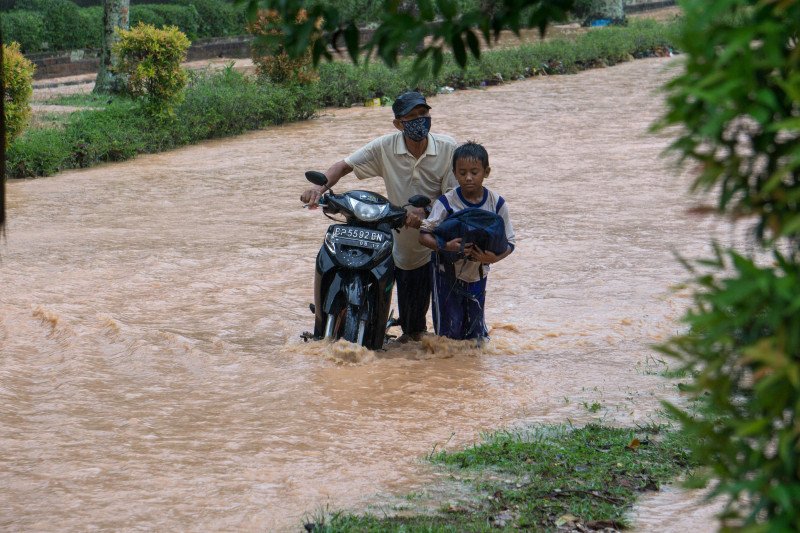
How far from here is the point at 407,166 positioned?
6473 mm

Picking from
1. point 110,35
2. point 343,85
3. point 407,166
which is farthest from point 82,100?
point 407,166

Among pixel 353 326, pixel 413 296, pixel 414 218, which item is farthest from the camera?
pixel 413 296

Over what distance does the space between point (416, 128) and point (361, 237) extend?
2.33 feet

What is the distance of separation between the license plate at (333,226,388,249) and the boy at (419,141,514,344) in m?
0.24

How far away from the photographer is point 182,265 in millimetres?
9539

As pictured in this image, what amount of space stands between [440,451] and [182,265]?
195 inches

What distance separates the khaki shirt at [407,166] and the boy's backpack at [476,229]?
49cm

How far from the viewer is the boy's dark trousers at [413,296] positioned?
6793 millimetres

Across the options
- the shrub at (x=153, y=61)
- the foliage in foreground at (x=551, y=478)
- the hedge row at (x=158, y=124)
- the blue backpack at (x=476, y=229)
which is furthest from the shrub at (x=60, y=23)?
the foliage in foreground at (x=551, y=478)

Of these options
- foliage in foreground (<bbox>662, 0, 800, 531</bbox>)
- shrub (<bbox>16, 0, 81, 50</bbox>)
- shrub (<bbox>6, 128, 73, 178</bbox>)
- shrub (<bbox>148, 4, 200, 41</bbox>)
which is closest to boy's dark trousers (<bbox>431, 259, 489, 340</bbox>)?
foliage in foreground (<bbox>662, 0, 800, 531</bbox>)

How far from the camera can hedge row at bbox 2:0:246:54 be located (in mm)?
25844

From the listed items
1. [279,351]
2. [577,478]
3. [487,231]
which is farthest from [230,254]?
[577,478]

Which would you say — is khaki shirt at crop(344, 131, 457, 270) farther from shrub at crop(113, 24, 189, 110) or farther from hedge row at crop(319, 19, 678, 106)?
hedge row at crop(319, 19, 678, 106)

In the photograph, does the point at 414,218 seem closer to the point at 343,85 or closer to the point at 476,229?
the point at 476,229
